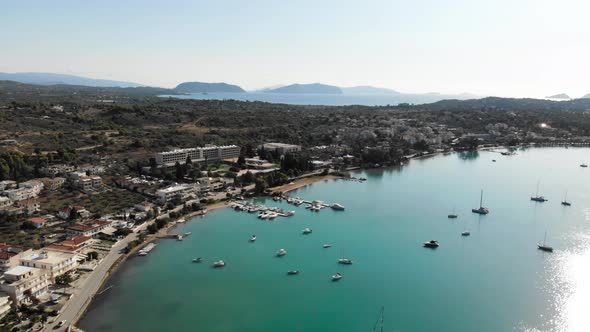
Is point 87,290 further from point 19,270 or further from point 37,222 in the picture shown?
point 37,222

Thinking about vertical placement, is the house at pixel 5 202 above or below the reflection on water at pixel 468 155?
below

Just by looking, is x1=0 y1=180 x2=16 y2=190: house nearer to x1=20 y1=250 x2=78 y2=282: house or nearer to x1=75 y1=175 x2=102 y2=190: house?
x1=75 y1=175 x2=102 y2=190: house

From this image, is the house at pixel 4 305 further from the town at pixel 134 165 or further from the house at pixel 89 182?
the house at pixel 89 182

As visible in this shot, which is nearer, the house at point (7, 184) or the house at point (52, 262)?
the house at point (52, 262)

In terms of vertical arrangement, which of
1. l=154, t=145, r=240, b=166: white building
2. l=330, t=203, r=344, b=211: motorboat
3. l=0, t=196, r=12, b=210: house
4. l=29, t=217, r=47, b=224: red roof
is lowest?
l=330, t=203, r=344, b=211: motorboat

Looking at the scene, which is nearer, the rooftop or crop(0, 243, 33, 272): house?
the rooftop

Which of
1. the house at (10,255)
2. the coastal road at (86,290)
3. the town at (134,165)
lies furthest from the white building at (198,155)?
the house at (10,255)

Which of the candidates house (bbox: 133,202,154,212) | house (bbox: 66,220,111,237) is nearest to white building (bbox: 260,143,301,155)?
house (bbox: 133,202,154,212)

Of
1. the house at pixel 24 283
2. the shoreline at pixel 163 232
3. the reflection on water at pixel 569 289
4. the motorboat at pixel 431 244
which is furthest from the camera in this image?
the motorboat at pixel 431 244
